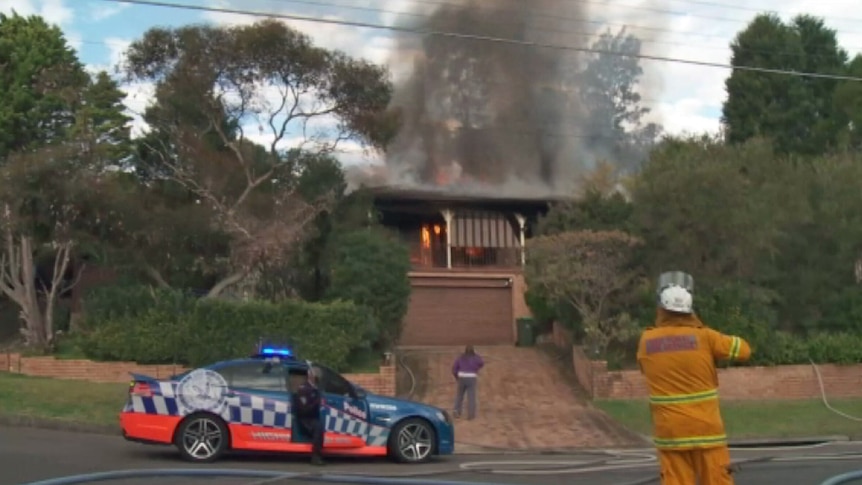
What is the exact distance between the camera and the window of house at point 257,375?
14344mm

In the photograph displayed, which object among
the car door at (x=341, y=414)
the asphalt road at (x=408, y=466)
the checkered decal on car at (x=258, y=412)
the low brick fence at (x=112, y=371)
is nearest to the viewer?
the asphalt road at (x=408, y=466)

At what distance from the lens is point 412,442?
48.8 ft

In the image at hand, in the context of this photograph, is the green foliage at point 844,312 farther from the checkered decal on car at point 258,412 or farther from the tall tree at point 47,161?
the checkered decal on car at point 258,412

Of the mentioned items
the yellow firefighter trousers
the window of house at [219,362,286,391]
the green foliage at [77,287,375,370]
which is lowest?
the yellow firefighter trousers

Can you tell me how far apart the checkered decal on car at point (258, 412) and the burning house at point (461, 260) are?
60.8 ft

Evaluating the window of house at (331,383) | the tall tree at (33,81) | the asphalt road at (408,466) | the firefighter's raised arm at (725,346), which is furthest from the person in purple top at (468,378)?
the firefighter's raised arm at (725,346)

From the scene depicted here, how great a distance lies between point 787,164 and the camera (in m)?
28.9

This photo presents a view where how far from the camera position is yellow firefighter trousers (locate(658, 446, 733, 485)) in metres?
6.33

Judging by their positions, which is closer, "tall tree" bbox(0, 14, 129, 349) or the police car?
the police car

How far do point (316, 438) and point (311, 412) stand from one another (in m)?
0.34

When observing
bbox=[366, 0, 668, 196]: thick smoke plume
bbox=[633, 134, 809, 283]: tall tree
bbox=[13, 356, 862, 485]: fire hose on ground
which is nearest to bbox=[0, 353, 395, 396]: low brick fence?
bbox=[13, 356, 862, 485]: fire hose on ground

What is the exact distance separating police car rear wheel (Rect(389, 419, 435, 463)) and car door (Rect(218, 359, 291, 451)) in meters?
1.46

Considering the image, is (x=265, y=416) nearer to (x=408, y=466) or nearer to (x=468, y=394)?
(x=408, y=466)

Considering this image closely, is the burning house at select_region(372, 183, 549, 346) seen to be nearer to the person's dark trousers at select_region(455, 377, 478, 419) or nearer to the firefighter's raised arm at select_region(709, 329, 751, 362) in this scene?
the person's dark trousers at select_region(455, 377, 478, 419)
